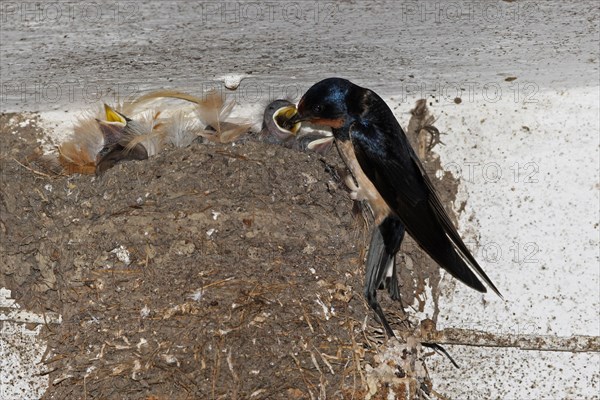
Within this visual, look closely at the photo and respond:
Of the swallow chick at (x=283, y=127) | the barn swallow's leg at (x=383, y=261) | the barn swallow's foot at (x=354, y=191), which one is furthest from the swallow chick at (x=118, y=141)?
the barn swallow's leg at (x=383, y=261)

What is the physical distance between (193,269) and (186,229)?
0.38 feet

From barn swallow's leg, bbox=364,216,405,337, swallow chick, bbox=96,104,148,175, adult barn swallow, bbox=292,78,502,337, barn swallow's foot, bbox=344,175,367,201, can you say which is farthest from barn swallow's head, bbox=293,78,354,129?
swallow chick, bbox=96,104,148,175

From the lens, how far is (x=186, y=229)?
2660 mm

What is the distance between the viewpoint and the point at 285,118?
309cm

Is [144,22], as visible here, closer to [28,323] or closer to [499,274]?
[28,323]

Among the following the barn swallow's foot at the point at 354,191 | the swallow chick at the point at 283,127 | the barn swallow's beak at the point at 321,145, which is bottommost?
the barn swallow's foot at the point at 354,191

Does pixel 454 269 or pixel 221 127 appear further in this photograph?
pixel 221 127

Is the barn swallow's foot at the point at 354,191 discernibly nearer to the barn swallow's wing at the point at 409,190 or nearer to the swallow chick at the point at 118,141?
the barn swallow's wing at the point at 409,190

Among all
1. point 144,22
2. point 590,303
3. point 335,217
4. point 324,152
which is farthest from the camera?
point 324,152

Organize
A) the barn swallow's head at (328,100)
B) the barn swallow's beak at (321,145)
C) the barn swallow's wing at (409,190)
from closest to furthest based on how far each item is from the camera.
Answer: the barn swallow's wing at (409,190) < the barn swallow's head at (328,100) < the barn swallow's beak at (321,145)

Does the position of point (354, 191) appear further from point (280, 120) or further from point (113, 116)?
point (113, 116)

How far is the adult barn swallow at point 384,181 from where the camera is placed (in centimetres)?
275

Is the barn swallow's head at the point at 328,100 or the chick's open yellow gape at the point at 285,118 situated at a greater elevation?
the barn swallow's head at the point at 328,100

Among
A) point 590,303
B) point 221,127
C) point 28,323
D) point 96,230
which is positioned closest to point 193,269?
point 96,230
